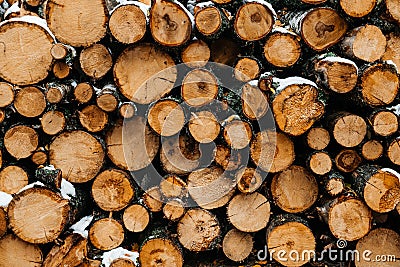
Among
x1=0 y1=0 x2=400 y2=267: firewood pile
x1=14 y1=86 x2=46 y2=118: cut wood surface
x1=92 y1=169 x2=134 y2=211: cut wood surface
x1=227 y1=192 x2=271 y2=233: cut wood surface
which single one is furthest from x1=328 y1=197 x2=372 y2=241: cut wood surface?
x1=14 y1=86 x2=46 y2=118: cut wood surface

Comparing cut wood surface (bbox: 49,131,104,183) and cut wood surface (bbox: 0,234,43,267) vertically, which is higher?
cut wood surface (bbox: 49,131,104,183)

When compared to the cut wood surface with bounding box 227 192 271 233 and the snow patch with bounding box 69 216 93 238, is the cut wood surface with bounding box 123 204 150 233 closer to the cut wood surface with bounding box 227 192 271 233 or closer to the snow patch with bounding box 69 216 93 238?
the snow patch with bounding box 69 216 93 238

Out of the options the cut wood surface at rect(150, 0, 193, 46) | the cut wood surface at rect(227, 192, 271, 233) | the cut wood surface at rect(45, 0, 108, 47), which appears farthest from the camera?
the cut wood surface at rect(227, 192, 271, 233)

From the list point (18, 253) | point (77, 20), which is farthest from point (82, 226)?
point (77, 20)

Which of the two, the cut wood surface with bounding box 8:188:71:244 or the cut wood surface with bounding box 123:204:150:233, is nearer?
the cut wood surface with bounding box 8:188:71:244

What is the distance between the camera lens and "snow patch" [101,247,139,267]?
302cm

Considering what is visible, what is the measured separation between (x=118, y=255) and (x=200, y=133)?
105 centimetres

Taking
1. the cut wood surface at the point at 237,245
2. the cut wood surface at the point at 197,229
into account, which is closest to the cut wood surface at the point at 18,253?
the cut wood surface at the point at 197,229

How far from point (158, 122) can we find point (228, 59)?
0.75 meters

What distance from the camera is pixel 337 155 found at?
2992 mm

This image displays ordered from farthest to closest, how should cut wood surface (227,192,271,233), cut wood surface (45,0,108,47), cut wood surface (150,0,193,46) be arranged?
cut wood surface (227,192,271,233) → cut wood surface (45,0,108,47) → cut wood surface (150,0,193,46)

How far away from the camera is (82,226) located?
313 cm

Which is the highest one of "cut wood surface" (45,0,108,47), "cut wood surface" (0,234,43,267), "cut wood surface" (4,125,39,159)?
"cut wood surface" (45,0,108,47)

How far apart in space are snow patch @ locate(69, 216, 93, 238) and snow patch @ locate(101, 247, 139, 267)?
8.2 inches
